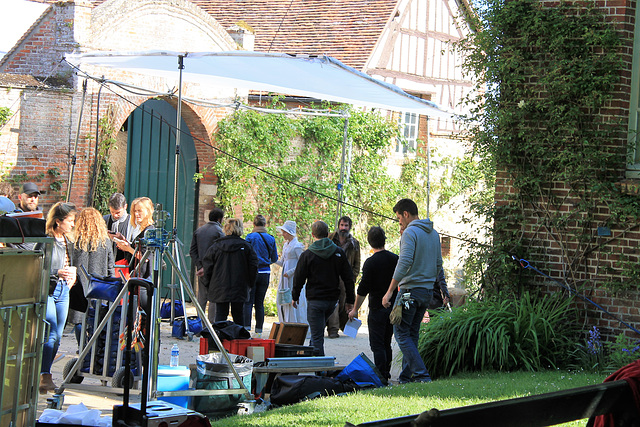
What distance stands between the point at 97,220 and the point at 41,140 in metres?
4.13

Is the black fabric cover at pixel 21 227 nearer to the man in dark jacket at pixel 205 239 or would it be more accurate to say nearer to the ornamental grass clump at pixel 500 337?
the ornamental grass clump at pixel 500 337

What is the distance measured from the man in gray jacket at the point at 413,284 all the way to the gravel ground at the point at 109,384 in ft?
3.79

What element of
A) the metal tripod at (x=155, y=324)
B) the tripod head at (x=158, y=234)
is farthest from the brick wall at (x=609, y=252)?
the tripod head at (x=158, y=234)

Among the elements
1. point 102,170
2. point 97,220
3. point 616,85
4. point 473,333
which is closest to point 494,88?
point 616,85

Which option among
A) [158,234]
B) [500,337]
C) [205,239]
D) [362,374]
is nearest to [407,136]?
[205,239]

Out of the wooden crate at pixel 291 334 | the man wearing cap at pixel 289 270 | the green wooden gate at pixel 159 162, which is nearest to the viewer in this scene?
the wooden crate at pixel 291 334

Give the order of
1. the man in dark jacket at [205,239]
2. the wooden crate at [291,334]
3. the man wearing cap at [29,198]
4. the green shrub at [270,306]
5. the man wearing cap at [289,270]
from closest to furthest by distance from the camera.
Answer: the wooden crate at [291,334] < the man wearing cap at [29,198] < the man in dark jacket at [205,239] < the man wearing cap at [289,270] < the green shrub at [270,306]

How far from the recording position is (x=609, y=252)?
7.77 meters

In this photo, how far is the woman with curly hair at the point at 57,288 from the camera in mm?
6207

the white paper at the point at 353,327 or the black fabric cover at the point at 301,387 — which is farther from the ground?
the white paper at the point at 353,327

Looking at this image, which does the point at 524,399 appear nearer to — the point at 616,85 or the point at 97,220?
the point at 97,220

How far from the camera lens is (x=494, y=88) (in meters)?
8.48

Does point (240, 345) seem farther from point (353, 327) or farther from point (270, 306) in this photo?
point (270, 306)

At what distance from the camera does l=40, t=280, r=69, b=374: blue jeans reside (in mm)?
6203
